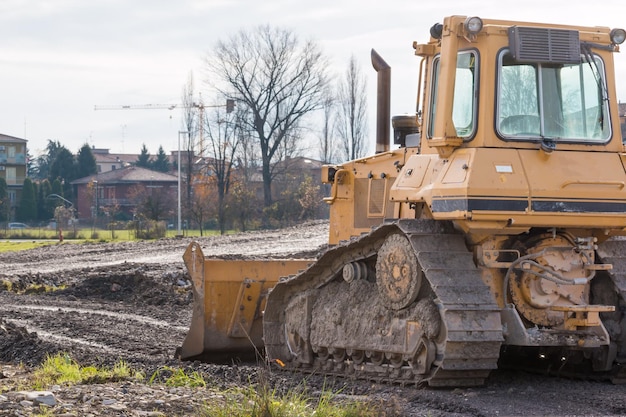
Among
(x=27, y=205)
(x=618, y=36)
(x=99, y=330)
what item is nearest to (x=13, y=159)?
(x=27, y=205)

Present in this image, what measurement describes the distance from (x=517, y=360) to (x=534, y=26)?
A: 350 cm

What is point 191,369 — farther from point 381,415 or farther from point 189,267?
point 381,415

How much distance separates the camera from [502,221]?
9.67 metres

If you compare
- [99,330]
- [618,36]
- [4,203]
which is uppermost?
[618,36]

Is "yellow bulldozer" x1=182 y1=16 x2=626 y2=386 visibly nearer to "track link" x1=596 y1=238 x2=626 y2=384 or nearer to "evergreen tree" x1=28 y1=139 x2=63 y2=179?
"track link" x1=596 y1=238 x2=626 y2=384

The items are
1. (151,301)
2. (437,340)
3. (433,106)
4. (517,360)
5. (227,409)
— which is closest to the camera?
(227,409)

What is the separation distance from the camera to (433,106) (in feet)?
35.0

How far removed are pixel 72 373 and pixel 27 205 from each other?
251 feet

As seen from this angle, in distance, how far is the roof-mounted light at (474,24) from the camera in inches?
395

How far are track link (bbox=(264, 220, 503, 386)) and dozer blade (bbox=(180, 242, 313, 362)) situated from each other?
1498 mm

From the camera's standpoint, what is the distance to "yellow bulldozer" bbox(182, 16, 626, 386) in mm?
9703

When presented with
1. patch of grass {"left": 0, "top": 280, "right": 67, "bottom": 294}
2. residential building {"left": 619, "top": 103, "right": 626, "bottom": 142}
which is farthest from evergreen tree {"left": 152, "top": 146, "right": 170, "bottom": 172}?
residential building {"left": 619, "top": 103, "right": 626, "bottom": 142}

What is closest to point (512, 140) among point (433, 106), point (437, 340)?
point (433, 106)

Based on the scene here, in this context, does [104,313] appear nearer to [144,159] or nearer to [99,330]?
[99,330]
